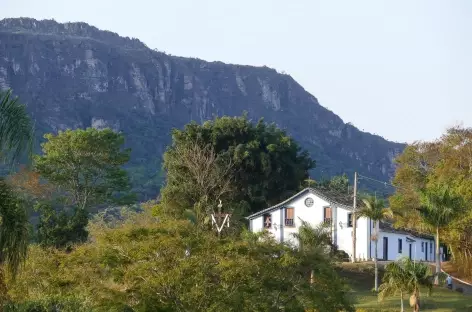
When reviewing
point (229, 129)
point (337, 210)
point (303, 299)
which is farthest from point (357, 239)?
point (303, 299)

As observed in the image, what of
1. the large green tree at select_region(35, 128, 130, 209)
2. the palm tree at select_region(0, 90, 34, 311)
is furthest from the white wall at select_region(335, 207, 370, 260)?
the palm tree at select_region(0, 90, 34, 311)

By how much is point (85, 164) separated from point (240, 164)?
1191 cm

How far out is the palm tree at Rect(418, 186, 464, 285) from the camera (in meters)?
47.0

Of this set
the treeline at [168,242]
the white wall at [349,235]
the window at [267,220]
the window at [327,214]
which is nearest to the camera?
the treeline at [168,242]

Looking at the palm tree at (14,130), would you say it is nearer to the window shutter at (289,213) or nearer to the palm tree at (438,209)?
the palm tree at (438,209)

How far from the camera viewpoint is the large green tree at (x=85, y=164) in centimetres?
6431

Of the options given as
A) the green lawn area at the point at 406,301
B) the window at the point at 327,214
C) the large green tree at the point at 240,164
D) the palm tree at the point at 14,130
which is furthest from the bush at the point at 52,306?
the large green tree at the point at 240,164

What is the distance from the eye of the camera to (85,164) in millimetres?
65062

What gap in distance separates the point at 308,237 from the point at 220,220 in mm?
9091

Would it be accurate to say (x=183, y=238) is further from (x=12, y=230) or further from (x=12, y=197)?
(x=12, y=230)

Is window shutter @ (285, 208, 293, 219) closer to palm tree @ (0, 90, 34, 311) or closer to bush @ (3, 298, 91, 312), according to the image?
bush @ (3, 298, 91, 312)

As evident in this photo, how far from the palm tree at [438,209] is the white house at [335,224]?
9673 millimetres

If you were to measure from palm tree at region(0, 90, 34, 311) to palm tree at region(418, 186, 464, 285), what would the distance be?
3460 centimetres

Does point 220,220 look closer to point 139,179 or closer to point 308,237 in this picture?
point 308,237
